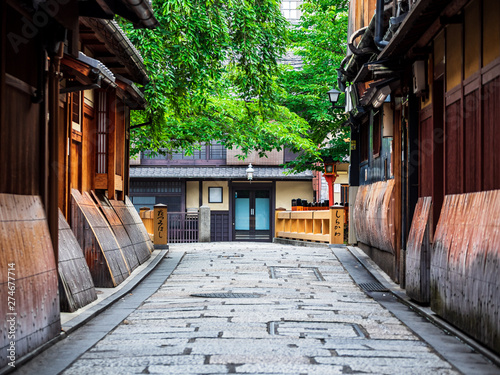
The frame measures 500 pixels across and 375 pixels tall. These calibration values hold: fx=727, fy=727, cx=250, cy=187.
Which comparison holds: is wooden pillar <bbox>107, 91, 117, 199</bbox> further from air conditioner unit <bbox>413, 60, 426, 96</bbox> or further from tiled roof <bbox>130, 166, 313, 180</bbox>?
tiled roof <bbox>130, 166, 313, 180</bbox>

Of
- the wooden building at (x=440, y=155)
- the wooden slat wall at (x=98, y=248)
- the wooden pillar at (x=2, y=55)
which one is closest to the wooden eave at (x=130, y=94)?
the wooden slat wall at (x=98, y=248)

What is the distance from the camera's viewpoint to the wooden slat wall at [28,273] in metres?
7.54

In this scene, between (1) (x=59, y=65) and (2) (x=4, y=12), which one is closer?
(2) (x=4, y=12)

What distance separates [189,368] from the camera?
23.6 feet

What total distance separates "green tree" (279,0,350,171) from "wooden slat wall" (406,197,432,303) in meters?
17.3

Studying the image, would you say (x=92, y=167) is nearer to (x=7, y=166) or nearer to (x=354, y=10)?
(x=7, y=166)

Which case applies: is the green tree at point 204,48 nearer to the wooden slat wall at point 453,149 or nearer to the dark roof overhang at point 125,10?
the dark roof overhang at point 125,10

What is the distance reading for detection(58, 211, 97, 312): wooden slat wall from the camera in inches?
431

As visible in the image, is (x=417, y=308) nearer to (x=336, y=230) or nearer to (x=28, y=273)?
(x=28, y=273)

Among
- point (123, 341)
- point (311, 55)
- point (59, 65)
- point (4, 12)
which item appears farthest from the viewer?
point (311, 55)

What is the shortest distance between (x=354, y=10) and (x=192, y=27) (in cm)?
603

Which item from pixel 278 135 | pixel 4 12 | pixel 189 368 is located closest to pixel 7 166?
pixel 4 12

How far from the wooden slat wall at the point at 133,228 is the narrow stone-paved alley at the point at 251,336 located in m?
2.87

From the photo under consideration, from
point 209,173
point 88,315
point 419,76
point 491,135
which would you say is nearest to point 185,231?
point 209,173
